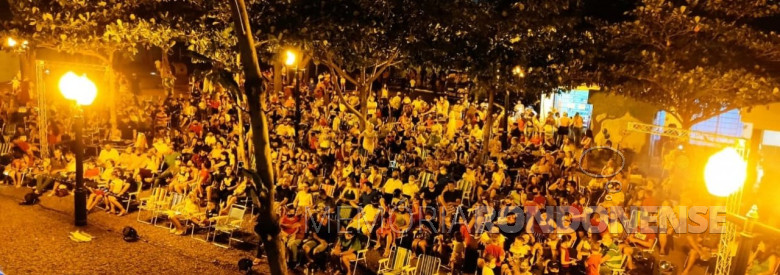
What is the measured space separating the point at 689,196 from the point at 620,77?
11.5 feet

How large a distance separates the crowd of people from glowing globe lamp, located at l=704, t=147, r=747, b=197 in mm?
4084

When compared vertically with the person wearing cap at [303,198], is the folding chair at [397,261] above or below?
below

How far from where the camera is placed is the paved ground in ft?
31.1

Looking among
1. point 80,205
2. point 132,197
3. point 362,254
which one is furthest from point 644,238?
point 132,197

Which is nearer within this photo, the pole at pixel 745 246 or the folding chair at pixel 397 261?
the pole at pixel 745 246

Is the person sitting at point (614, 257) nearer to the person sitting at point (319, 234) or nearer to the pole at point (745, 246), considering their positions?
the person sitting at point (319, 234)

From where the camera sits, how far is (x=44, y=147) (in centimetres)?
1584

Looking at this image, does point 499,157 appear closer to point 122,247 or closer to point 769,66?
point 769,66

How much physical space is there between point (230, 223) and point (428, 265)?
4.24 meters

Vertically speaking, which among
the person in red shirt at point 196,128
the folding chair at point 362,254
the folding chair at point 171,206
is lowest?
the folding chair at point 362,254

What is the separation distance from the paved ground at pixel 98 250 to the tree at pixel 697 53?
8.55 meters

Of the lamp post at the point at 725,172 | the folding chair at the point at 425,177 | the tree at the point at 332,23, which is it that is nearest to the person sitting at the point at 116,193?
the tree at the point at 332,23

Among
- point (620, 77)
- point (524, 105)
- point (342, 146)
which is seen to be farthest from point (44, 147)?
point (524, 105)

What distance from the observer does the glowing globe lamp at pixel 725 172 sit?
5.36m
